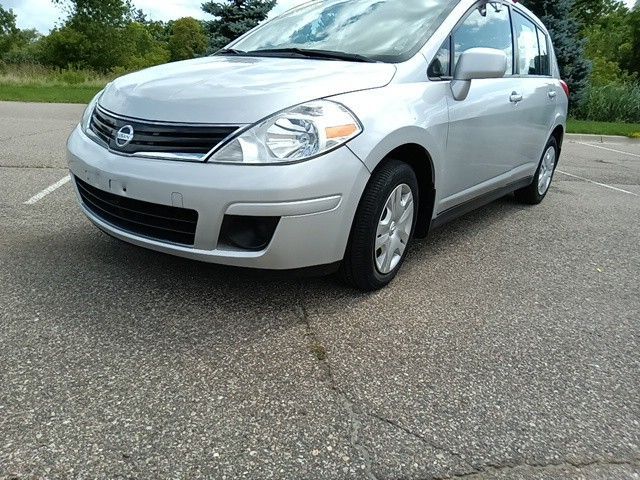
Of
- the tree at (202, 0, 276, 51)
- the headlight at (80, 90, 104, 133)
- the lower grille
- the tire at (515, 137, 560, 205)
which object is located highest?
the tree at (202, 0, 276, 51)

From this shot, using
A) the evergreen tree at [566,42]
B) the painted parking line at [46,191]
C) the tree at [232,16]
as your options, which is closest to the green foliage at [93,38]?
the tree at [232,16]

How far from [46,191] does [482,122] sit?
3452 mm

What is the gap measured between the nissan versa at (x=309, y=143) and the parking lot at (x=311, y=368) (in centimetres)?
29

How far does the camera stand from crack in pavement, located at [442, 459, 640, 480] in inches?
66.9

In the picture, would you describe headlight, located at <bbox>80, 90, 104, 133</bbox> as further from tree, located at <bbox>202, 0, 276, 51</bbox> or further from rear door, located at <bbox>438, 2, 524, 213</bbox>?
tree, located at <bbox>202, 0, 276, 51</bbox>

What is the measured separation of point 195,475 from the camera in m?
1.62

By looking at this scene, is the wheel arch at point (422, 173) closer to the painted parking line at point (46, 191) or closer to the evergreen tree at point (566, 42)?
the painted parking line at point (46, 191)

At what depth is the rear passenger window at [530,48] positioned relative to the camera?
4.22 meters

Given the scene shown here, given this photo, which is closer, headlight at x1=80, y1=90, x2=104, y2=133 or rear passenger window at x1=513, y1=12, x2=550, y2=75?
headlight at x1=80, y1=90, x2=104, y2=133

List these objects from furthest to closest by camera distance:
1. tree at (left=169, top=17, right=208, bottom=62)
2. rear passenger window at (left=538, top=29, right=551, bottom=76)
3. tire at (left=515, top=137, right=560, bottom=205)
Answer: tree at (left=169, top=17, right=208, bottom=62)
tire at (left=515, top=137, right=560, bottom=205)
rear passenger window at (left=538, top=29, right=551, bottom=76)

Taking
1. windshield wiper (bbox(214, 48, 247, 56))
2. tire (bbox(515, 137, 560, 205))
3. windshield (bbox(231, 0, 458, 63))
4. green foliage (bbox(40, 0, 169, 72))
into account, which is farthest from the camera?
green foliage (bbox(40, 0, 169, 72))

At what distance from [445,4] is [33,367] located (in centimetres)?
290

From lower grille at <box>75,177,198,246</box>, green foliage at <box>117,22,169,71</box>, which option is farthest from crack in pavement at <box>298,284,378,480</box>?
green foliage at <box>117,22,169,71</box>

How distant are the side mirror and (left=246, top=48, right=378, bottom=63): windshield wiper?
52 centimetres
